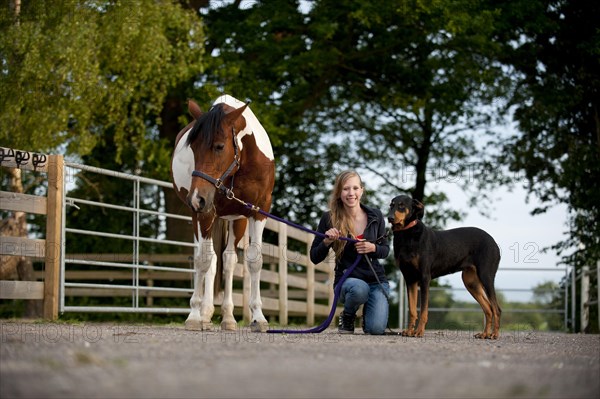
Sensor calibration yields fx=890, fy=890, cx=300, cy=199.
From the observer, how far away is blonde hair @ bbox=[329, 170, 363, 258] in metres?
7.32

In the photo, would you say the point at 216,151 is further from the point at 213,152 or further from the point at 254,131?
the point at 254,131

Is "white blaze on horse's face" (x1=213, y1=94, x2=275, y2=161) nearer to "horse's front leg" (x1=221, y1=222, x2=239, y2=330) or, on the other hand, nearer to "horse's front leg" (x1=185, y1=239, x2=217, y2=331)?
"horse's front leg" (x1=221, y1=222, x2=239, y2=330)

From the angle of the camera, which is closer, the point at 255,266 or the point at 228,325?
the point at 228,325

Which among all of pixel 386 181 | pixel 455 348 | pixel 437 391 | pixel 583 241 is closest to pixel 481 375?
pixel 437 391

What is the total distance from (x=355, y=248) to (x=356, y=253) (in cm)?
33

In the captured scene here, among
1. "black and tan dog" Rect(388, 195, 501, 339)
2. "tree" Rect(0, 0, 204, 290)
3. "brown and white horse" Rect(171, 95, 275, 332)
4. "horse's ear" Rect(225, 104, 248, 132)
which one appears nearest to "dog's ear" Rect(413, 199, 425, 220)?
"black and tan dog" Rect(388, 195, 501, 339)

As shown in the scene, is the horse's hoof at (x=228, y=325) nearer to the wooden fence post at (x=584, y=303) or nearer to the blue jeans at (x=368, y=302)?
the blue jeans at (x=368, y=302)

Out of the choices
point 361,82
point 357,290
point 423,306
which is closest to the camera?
point 423,306

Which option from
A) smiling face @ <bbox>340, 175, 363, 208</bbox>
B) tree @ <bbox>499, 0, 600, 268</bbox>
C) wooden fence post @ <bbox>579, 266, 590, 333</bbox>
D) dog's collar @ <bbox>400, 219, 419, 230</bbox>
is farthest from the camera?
tree @ <bbox>499, 0, 600, 268</bbox>

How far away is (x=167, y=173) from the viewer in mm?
17391

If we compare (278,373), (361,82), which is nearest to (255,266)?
(278,373)

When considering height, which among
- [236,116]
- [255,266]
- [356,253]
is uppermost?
[236,116]

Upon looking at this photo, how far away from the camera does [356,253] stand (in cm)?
759

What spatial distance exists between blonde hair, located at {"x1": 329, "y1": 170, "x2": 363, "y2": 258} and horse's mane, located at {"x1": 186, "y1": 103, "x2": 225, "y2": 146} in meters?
1.10
